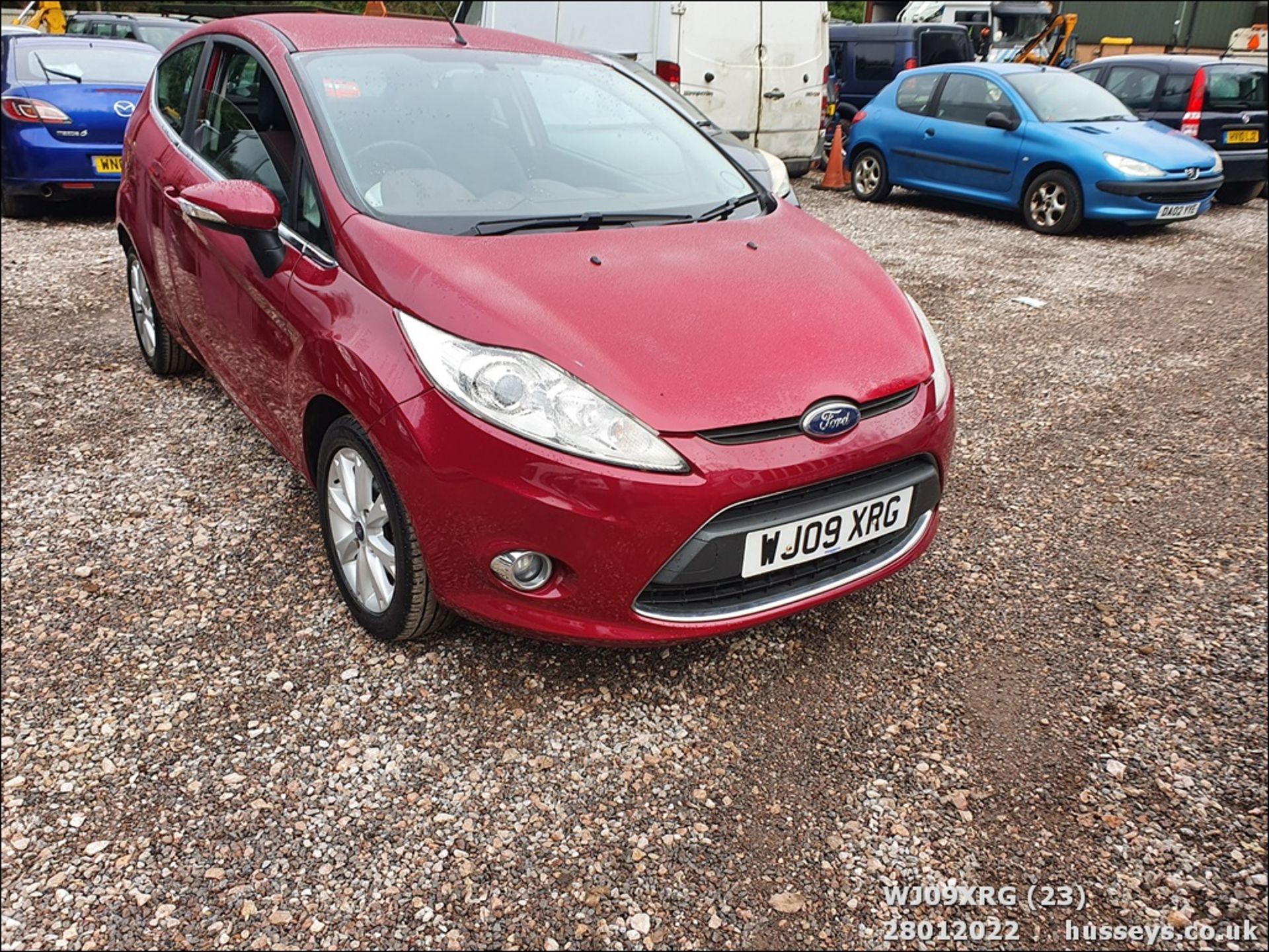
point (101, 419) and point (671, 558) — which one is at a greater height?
point (671, 558)

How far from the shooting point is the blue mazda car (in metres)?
7.29

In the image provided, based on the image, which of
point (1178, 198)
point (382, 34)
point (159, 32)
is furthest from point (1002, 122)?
point (159, 32)

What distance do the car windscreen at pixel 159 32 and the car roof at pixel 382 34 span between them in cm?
942

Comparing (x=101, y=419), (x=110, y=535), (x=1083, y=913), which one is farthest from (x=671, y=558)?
(x=101, y=419)

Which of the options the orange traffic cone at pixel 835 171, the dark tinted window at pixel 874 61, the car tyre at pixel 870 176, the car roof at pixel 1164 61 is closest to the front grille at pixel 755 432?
the car tyre at pixel 870 176

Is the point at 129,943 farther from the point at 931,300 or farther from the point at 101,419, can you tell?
the point at 931,300

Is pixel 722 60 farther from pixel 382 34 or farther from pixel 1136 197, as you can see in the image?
pixel 382 34

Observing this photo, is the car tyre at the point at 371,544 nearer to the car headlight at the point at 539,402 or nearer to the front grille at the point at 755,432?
the car headlight at the point at 539,402

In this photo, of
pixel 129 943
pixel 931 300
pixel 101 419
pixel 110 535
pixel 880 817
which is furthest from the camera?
pixel 931 300

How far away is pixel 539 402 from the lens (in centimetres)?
222

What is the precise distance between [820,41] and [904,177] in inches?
89.6

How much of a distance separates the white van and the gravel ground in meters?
7.55

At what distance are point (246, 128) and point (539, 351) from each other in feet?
5.41

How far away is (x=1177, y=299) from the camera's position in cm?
685
